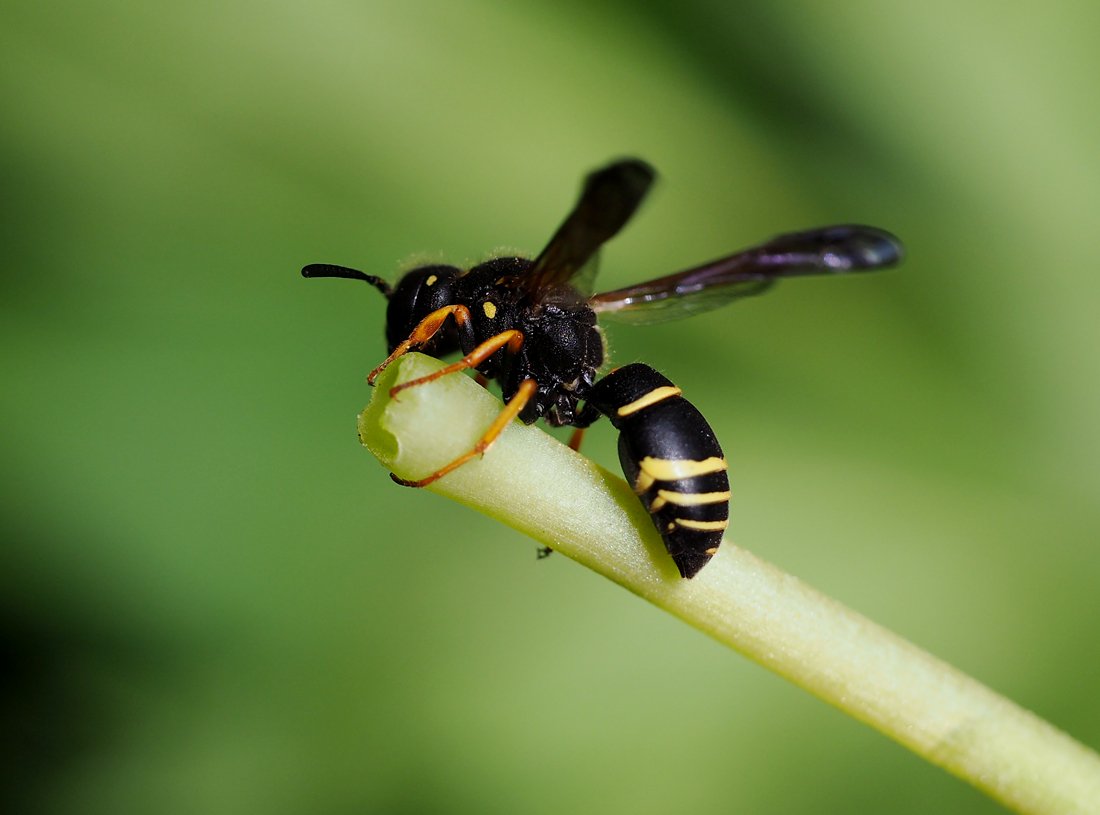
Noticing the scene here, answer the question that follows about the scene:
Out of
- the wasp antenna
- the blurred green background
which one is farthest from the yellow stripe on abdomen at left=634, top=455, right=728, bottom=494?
the blurred green background

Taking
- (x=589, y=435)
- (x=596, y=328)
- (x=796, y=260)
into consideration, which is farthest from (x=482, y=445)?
(x=589, y=435)

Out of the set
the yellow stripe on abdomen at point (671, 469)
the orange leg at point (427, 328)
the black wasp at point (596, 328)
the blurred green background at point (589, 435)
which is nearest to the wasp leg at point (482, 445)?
the black wasp at point (596, 328)

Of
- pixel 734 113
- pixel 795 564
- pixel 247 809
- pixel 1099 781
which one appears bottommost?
pixel 247 809

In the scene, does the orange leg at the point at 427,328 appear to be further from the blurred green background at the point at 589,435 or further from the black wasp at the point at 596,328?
the blurred green background at the point at 589,435

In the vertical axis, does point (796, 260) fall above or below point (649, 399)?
above

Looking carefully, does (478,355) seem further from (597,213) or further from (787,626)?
(787,626)

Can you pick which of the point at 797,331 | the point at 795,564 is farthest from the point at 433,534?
the point at 797,331

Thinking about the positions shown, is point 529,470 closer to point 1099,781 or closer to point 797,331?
point 1099,781
